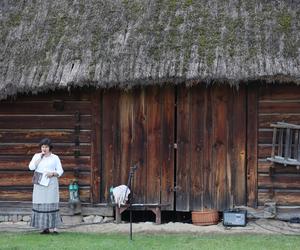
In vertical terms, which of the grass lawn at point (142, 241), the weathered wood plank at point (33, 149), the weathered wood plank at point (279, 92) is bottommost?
the grass lawn at point (142, 241)

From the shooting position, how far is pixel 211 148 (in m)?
11.2

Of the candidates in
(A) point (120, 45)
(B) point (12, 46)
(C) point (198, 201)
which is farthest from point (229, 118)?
(B) point (12, 46)

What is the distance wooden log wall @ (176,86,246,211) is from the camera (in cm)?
1116

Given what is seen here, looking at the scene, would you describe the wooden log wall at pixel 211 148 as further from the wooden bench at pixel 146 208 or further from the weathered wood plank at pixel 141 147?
the weathered wood plank at pixel 141 147

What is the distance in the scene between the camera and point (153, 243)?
9.57 meters

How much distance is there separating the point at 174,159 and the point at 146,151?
48 centimetres

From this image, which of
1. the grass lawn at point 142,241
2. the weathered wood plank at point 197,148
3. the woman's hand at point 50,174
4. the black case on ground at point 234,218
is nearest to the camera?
the grass lawn at point 142,241

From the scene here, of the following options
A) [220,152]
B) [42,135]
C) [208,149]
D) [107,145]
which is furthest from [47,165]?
[220,152]

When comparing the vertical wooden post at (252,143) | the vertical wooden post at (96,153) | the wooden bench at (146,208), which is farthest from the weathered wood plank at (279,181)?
the vertical wooden post at (96,153)

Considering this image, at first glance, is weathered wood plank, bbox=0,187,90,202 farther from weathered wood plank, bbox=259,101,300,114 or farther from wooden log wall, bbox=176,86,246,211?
weathered wood plank, bbox=259,101,300,114

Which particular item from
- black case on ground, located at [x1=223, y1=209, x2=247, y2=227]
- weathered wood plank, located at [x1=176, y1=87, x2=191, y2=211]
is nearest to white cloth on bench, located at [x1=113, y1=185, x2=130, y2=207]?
weathered wood plank, located at [x1=176, y1=87, x2=191, y2=211]

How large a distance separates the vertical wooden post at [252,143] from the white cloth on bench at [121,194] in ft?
6.47

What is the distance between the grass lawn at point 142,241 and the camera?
30.4 ft

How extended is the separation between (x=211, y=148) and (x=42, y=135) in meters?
2.92
